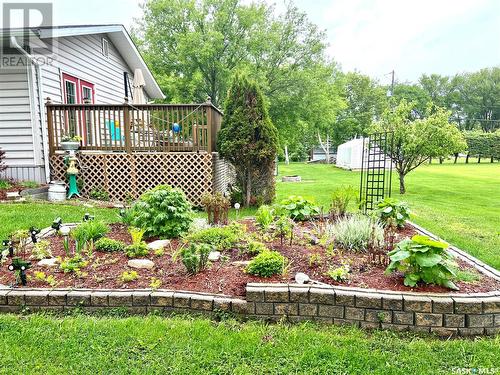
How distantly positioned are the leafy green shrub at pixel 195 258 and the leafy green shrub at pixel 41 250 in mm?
1591

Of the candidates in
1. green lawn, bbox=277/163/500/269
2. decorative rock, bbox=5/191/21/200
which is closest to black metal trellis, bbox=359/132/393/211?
green lawn, bbox=277/163/500/269

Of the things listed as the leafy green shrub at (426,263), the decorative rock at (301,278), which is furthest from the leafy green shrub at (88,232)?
the leafy green shrub at (426,263)

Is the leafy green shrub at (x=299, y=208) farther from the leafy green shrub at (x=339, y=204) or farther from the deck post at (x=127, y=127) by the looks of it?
the deck post at (x=127, y=127)

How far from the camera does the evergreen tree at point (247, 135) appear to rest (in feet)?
24.0

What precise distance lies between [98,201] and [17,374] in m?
5.62

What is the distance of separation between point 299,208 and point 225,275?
243cm

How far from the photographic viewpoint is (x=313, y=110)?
17047 mm

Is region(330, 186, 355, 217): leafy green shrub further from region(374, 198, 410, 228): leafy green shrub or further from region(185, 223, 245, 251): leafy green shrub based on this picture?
region(185, 223, 245, 251): leafy green shrub

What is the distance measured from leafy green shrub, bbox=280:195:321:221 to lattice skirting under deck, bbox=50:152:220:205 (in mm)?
2660

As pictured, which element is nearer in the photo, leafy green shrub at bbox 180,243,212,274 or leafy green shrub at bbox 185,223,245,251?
leafy green shrub at bbox 180,243,212,274

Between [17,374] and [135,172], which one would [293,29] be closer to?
[135,172]

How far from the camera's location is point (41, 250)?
375 cm

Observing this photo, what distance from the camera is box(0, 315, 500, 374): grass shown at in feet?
6.98

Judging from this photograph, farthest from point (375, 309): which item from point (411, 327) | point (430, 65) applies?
point (430, 65)
